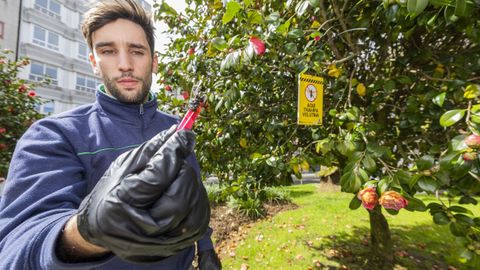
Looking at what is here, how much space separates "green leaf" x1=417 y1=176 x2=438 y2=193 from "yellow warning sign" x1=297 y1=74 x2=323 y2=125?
71cm

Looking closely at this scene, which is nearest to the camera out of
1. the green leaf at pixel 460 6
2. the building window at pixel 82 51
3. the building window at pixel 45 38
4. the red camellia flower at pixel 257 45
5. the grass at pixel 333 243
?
the green leaf at pixel 460 6

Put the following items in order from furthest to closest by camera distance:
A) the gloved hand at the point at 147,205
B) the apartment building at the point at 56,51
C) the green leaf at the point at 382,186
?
1. the apartment building at the point at 56,51
2. the green leaf at the point at 382,186
3. the gloved hand at the point at 147,205

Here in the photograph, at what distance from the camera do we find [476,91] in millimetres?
1421

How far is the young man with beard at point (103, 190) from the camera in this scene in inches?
26.6

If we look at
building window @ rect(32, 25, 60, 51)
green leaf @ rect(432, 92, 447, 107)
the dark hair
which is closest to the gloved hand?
the dark hair

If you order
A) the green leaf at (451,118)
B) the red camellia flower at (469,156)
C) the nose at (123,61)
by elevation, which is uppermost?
the nose at (123,61)

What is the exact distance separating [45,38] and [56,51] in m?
1.15

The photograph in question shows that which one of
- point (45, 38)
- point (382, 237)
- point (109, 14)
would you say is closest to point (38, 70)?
point (45, 38)

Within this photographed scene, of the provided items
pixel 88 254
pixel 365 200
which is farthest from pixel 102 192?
pixel 365 200

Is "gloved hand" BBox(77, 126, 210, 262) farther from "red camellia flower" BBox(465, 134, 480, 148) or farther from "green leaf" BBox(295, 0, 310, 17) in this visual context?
"green leaf" BBox(295, 0, 310, 17)

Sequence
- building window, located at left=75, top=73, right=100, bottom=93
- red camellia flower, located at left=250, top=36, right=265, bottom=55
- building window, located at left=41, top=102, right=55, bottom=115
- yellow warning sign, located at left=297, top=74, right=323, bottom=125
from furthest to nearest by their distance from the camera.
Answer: building window, located at left=75, top=73, right=100, bottom=93 → building window, located at left=41, top=102, right=55, bottom=115 → yellow warning sign, located at left=297, top=74, right=323, bottom=125 → red camellia flower, located at left=250, top=36, right=265, bottom=55

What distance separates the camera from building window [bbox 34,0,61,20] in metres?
20.1

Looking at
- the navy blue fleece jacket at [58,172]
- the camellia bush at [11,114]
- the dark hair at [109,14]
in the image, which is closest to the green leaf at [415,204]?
the navy blue fleece jacket at [58,172]

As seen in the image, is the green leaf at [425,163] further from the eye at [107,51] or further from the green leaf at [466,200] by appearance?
the eye at [107,51]
